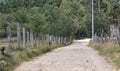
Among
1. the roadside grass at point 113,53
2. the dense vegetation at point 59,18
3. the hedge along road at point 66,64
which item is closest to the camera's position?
the hedge along road at point 66,64

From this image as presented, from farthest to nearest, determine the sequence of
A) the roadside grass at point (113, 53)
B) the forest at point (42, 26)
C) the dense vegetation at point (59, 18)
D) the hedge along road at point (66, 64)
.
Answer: the dense vegetation at point (59, 18), the forest at point (42, 26), the roadside grass at point (113, 53), the hedge along road at point (66, 64)

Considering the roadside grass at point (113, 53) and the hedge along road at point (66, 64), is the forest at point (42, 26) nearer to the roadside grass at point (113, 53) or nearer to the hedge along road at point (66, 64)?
the roadside grass at point (113, 53)

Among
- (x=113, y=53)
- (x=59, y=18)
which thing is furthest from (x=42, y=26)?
(x=113, y=53)

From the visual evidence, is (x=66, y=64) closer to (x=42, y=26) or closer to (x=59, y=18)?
(x=42, y=26)

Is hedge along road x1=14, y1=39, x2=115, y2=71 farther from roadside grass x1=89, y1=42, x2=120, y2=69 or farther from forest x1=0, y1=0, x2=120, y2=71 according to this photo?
forest x1=0, y1=0, x2=120, y2=71

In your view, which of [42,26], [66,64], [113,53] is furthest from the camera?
[42,26]

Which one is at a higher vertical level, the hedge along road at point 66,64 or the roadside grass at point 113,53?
the hedge along road at point 66,64

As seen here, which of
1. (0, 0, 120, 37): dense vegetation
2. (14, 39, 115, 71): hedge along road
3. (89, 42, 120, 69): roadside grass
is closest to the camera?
A: (14, 39, 115, 71): hedge along road

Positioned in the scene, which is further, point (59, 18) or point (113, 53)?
point (59, 18)

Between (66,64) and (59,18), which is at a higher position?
(66,64)

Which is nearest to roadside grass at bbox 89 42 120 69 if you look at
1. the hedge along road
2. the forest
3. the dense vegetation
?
the forest

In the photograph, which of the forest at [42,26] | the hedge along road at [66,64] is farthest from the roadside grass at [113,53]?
the hedge along road at [66,64]

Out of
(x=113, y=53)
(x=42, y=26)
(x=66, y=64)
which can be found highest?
(x=66, y=64)

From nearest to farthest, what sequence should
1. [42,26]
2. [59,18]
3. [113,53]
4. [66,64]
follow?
[66,64] < [113,53] < [42,26] < [59,18]
